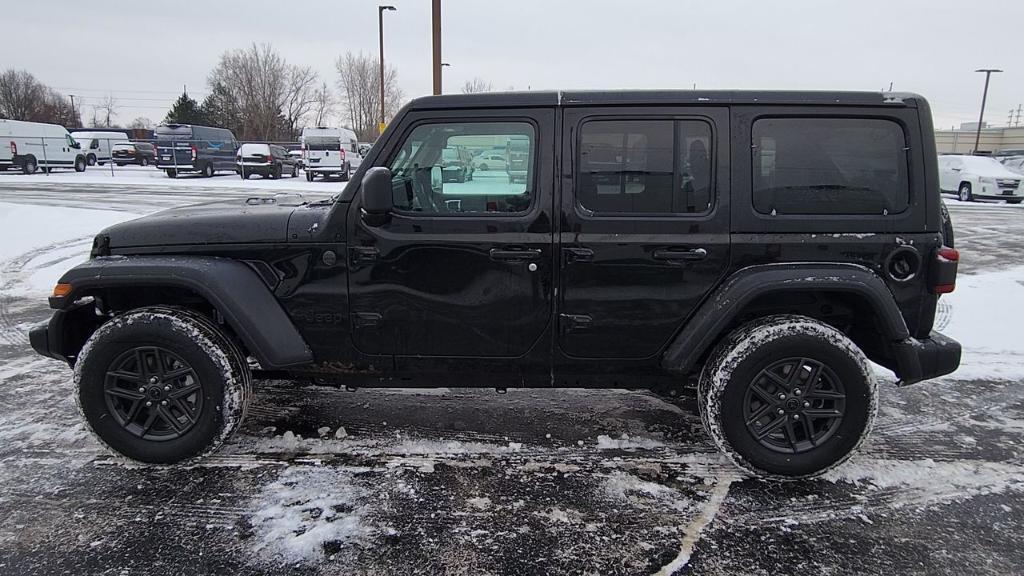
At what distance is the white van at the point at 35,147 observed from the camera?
26875 millimetres

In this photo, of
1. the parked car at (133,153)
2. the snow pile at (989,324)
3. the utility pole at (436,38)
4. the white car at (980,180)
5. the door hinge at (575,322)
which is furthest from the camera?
the parked car at (133,153)

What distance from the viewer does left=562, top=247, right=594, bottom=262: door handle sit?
10.5 feet

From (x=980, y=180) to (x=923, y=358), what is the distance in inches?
882

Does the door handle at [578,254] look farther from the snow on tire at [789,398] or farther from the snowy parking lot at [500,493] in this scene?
the snowy parking lot at [500,493]

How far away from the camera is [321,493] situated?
3059 millimetres

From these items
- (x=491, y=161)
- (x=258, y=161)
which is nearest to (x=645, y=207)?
(x=491, y=161)

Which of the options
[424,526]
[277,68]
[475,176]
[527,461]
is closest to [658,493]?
[527,461]

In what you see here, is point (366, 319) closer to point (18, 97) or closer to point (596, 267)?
point (596, 267)

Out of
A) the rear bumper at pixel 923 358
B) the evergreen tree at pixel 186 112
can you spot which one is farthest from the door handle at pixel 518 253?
the evergreen tree at pixel 186 112

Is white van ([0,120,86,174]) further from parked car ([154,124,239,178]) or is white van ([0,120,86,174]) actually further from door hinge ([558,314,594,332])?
door hinge ([558,314,594,332])

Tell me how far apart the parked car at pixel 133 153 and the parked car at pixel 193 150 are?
7054mm

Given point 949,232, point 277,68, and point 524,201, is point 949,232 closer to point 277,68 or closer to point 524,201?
point 524,201

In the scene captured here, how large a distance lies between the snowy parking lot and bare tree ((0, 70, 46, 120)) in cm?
7719

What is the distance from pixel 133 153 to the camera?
116 feet
